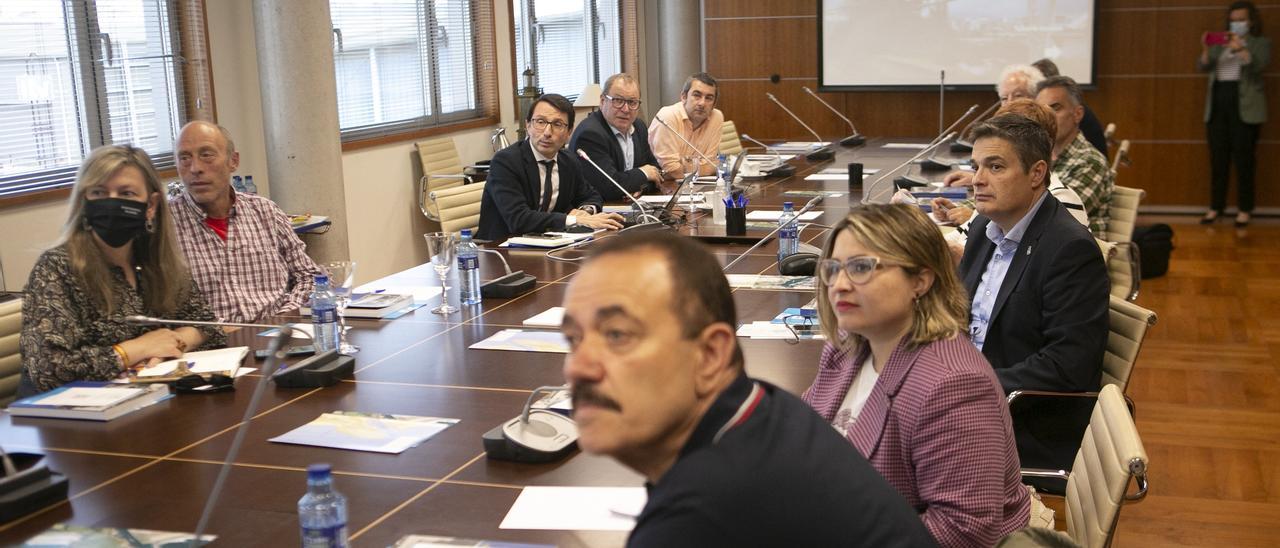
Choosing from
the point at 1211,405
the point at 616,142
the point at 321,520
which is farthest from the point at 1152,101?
the point at 321,520

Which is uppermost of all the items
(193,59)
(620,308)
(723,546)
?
(193,59)

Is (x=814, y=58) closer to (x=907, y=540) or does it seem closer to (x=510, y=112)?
(x=510, y=112)

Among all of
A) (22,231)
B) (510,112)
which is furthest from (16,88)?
(510,112)

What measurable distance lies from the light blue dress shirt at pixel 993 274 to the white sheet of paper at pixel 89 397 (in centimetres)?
203

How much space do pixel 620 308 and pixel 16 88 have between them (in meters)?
4.62

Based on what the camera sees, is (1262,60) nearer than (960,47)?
Yes

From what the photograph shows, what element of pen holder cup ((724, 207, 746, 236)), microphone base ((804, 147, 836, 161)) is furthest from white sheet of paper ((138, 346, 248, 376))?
microphone base ((804, 147, 836, 161))

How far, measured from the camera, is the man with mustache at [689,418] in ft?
3.80

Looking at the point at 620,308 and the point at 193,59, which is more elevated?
the point at 193,59

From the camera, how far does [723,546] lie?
1.15 metres

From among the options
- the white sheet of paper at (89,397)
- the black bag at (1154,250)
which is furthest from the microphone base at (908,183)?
the white sheet of paper at (89,397)

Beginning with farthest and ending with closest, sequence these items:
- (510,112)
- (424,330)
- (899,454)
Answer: (510,112) → (424,330) → (899,454)

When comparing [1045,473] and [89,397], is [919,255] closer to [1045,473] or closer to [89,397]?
[1045,473]

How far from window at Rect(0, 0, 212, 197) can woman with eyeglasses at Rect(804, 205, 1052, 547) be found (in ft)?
10.9
